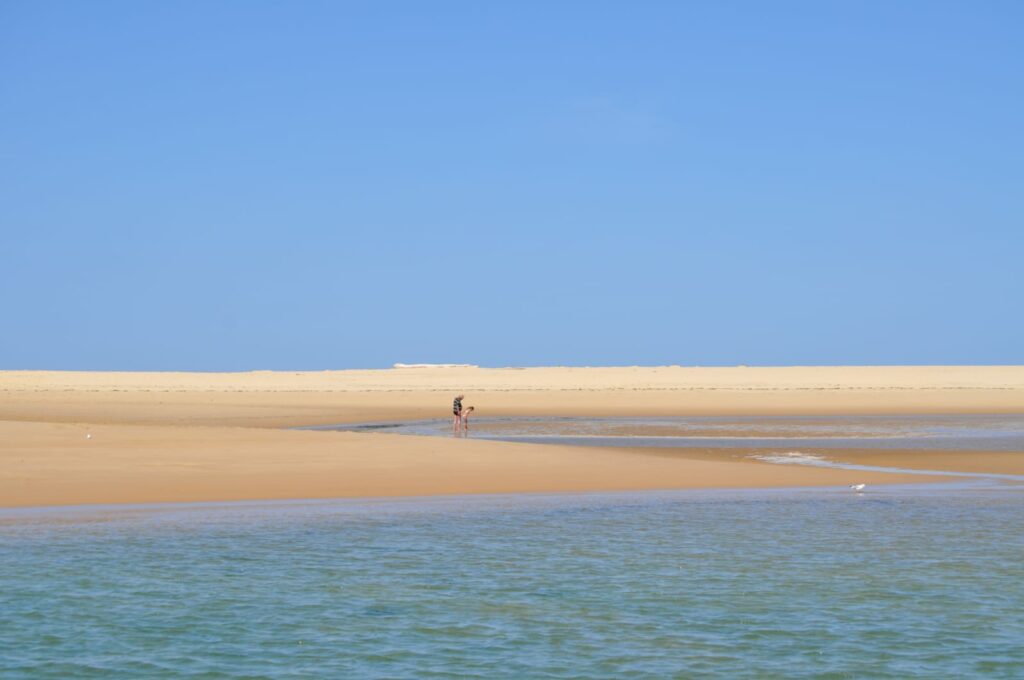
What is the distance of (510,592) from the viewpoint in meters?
→ 13.3

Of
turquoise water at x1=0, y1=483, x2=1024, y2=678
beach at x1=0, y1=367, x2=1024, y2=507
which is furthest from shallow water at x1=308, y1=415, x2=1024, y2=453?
turquoise water at x1=0, y1=483, x2=1024, y2=678

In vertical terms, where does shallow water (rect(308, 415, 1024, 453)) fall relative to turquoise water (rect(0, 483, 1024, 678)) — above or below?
above

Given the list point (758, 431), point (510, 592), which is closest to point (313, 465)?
point (510, 592)

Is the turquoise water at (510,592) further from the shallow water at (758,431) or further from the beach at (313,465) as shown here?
the shallow water at (758,431)

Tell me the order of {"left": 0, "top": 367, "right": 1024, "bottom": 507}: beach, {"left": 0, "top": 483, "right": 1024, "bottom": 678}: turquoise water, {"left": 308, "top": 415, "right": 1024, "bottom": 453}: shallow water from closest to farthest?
{"left": 0, "top": 483, "right": 1024, "bottom": 678}: turquoise water, {"left": 0, "top": 367, "right": 1024, "bottom": 507}: beach, {"left": 308, "top": 415, "right": 1024, "bottom": 453}: shallow water

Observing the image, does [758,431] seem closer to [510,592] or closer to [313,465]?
[313,465]

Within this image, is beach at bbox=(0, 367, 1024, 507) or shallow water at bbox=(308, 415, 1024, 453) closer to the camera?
beach at bbox=(0, 367, 1024, 507)

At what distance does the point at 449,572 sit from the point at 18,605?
190 inches

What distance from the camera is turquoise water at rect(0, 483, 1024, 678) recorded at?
10516mm

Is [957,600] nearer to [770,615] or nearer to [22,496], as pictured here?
[770,615]

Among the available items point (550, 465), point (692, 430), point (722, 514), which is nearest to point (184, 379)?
point (692, 430)

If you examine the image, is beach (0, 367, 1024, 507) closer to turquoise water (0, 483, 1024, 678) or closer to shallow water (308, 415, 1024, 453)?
turquoise water (0, 483, 1024, 678)

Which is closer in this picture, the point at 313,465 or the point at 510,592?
the point at 510,592

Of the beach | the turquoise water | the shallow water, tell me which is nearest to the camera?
the turquoise water
